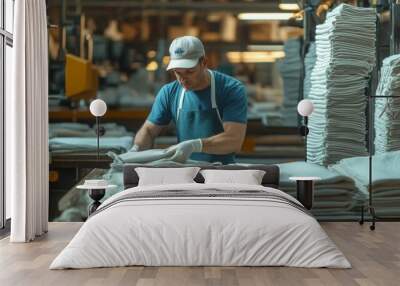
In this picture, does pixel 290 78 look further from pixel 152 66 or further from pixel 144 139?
pixel 144 139

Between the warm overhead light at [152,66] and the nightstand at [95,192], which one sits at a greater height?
the warm overhead light at [152,66]

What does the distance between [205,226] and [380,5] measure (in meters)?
3.99

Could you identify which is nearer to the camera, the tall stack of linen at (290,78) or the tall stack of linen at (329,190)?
the tall stack of linen at (329,190)

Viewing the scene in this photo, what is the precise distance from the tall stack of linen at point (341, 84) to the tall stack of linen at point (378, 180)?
0.33 feet

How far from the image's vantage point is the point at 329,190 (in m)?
8.06

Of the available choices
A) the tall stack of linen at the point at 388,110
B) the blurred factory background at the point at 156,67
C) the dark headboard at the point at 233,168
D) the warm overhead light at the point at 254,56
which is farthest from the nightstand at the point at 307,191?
the warm overhead light at the point at 254,56

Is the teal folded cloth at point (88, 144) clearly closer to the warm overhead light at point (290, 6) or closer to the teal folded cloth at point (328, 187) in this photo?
the teal folded cloth at point (328, 187)

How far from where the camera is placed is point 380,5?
8109mm

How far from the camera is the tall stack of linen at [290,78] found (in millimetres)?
8164

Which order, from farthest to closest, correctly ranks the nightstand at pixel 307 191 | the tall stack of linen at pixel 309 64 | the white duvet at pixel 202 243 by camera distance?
the tall stack of linen at pixel 309 64 → the nightstand at pixel 307 191 → the white duvet at pixel 202 243

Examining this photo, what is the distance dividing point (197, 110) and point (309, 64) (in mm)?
1355

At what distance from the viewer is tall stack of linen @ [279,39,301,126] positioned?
26.8 feet

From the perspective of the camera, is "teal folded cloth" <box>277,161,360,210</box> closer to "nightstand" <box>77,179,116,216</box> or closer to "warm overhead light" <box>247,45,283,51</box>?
"warm overhead light" <box>247,45,283,51</box>

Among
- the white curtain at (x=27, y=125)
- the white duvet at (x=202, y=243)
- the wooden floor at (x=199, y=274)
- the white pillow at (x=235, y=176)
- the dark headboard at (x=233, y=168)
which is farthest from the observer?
the dark headboard at (x=233, y=168)
